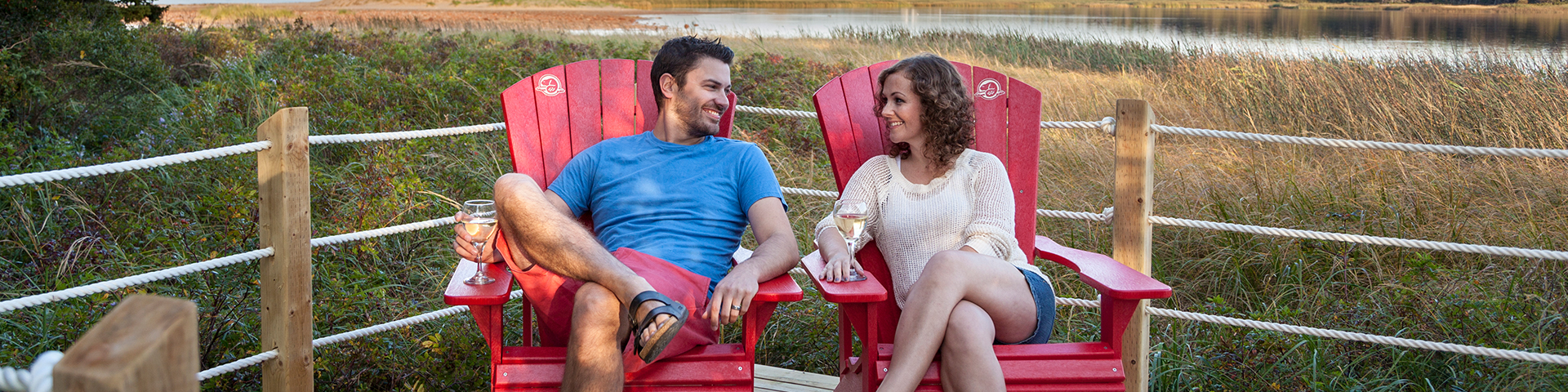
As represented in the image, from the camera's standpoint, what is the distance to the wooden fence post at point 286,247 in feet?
6.49

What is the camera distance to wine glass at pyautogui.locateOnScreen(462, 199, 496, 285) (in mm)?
2006

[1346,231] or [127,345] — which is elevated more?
[127,345]

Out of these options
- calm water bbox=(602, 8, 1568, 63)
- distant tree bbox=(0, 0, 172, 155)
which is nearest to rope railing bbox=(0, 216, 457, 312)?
distant tree bbox=(0, 0, 172, 155)

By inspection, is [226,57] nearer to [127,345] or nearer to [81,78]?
[81,78]

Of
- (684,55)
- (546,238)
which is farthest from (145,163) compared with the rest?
(684,55)

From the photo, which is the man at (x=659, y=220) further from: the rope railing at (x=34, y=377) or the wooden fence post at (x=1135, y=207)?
the rope railing at (x=34, y=377)

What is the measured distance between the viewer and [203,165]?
3.99 metres

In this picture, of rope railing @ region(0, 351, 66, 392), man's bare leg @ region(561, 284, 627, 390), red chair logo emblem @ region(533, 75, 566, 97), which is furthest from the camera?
red chair logo emblem @ region(533, 75, 566, 97)

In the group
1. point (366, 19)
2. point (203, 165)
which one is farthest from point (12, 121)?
point (366, 19)

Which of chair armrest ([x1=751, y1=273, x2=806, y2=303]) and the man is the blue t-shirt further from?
chair armrest ([x1=751, y1=273, x2=806, y2=303])

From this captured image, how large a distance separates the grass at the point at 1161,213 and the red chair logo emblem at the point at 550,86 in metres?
0.71

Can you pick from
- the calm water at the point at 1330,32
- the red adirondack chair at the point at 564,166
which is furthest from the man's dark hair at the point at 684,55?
the calm water at the point at 1330,32

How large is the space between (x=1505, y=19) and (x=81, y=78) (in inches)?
710

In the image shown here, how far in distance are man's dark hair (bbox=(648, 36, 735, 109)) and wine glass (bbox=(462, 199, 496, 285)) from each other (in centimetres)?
66
